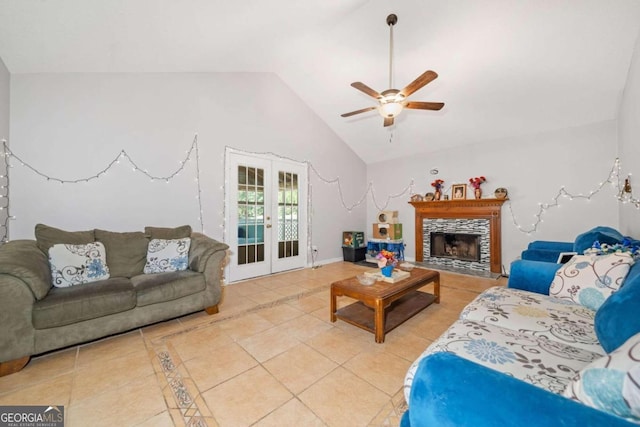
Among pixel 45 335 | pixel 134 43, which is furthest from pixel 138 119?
pixel 45 335

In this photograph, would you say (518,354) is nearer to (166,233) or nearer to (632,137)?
(632,137)

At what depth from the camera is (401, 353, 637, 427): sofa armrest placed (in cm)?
60

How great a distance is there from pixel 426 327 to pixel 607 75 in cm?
375

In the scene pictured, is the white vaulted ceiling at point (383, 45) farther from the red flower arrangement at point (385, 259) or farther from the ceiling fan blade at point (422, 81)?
the red flower arrangement at point (385, 259)

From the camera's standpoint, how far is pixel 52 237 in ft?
7.90

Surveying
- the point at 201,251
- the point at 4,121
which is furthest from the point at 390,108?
the point at 4,121

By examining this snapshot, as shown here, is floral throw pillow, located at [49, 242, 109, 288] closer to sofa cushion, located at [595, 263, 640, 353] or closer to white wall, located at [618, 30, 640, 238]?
sofa cushion, located at [595, 263, 640, 353]

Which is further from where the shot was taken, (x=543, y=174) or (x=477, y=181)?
(x=477, y=181)

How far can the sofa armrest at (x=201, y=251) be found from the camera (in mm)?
2748

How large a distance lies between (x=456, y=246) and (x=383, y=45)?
3886 millimetres

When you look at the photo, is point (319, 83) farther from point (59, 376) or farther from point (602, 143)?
point (59, 376)

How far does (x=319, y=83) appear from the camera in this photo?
4406 mm

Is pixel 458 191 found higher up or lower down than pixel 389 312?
higher up

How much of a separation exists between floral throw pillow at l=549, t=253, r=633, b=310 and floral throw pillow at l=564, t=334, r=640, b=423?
141 centimetres
